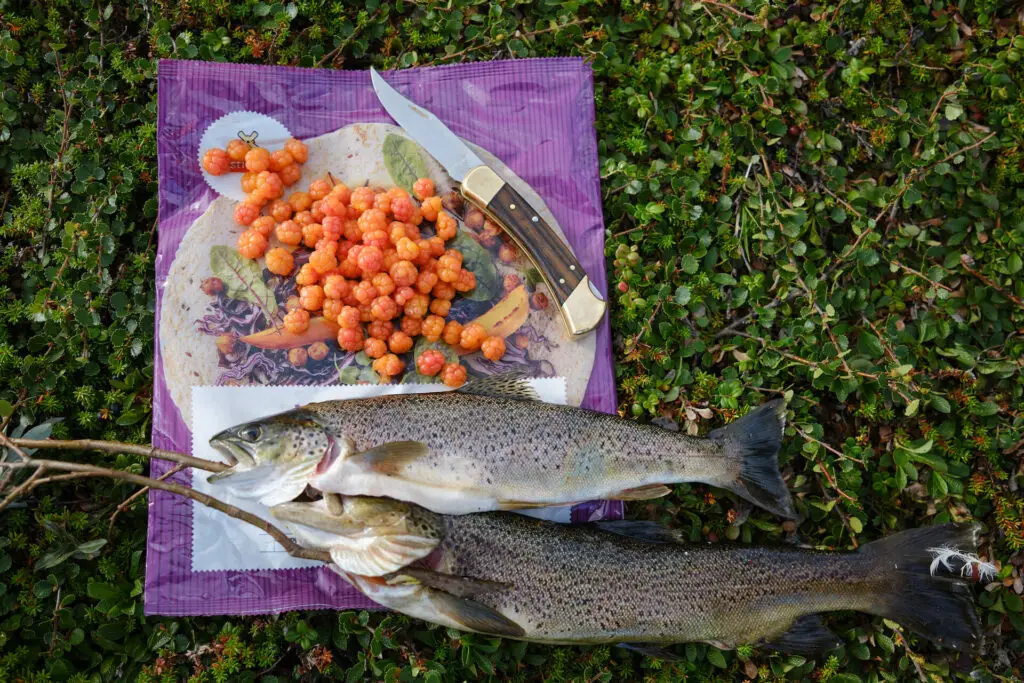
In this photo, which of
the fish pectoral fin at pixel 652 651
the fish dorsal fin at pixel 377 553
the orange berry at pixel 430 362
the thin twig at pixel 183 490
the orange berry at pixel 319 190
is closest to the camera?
the thin twig at pixel 183 490

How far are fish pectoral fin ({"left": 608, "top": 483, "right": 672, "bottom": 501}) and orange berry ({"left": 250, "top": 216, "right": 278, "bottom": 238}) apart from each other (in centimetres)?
148

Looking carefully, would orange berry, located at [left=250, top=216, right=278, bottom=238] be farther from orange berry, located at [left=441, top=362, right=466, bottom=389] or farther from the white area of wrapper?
orange berry, located at [left=441, top=362, right=466, bottom=389]

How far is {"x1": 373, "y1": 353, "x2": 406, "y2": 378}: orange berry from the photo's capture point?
2.37 m

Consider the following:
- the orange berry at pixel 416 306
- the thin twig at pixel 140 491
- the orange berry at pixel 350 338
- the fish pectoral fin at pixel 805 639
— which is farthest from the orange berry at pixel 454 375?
the fish pectoral fin at pixel 805 639

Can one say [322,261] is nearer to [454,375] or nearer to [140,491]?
[454,375]

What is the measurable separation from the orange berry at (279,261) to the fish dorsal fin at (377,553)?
931mm

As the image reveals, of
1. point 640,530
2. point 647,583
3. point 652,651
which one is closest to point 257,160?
point 640,530

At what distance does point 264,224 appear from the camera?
242 centimetres

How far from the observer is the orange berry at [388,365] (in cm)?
237

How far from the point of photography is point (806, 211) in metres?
2.69

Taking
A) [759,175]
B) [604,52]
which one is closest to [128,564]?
[604,52]

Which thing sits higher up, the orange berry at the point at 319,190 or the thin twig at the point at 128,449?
the orange berry at the point at 319,190

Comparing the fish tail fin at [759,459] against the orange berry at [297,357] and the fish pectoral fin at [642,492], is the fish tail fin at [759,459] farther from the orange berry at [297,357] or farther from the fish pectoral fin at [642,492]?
the orange berry at [297,357]

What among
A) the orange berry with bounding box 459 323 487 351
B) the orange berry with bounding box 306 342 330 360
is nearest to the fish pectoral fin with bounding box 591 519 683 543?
the orange berry with bounding box 459 323 487 351
